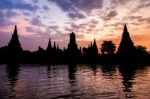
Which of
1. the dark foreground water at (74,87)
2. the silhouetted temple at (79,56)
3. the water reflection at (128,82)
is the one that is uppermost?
the silhouetted temple at (79,56)

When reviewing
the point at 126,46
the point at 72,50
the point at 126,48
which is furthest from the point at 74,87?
Result: the point at 72,50

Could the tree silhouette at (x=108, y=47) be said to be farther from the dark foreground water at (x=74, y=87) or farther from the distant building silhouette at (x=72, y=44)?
the dark foreground water at (x=74, y=87)

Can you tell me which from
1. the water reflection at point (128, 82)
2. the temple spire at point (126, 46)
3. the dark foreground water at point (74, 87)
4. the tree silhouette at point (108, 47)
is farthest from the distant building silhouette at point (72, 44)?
the dark foreground water at point (74, 87)

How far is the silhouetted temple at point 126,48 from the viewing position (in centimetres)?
10469

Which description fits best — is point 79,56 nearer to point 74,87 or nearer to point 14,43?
point 14,43

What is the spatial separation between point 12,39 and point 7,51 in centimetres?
1013

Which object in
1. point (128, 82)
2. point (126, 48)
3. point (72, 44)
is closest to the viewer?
point (128, 82)

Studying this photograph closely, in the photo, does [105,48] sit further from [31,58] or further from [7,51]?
[7,51]

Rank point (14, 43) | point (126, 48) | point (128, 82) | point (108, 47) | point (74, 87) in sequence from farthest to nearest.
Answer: point (108, 47) → point (14, 43) → point (126, 48) → point (128, 82) → point (74, 87)

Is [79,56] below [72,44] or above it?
below

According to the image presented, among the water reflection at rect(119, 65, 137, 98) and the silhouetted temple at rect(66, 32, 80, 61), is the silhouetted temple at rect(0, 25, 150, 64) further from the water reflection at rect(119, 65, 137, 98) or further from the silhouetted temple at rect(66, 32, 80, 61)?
the water reflection at rect(119, 65, 137, 98)

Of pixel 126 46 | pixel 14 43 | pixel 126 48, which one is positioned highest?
pixel 14 43

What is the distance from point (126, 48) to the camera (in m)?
105

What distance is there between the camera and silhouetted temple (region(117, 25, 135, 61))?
10469 cm
